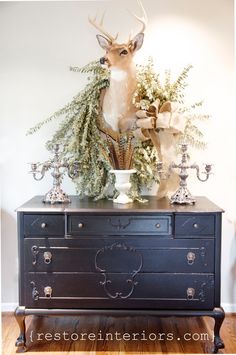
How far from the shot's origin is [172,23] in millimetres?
2762

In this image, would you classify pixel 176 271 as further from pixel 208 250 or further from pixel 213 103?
pixel 213 103

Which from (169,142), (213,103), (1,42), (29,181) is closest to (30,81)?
(1,42)

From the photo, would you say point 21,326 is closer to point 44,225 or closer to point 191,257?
point 44,225

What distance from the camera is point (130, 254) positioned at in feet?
7.60

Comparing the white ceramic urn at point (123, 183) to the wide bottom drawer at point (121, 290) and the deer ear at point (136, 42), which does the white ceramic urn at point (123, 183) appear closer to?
the wide bottom drawer at point (121, 290)

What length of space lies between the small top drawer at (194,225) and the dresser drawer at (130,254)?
0.16 ft

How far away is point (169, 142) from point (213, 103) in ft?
1.58

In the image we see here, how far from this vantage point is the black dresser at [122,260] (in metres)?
2.30

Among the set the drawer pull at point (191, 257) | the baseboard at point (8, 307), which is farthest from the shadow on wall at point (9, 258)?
the drawer pull at point (191, 257)

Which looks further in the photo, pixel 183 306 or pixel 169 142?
pixel 169 142

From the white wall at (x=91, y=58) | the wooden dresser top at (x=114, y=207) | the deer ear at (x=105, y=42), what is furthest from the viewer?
the white wall at (x=91, y=58)

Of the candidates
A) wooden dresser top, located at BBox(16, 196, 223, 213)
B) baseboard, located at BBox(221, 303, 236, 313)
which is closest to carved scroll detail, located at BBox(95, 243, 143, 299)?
wooden dresser top, located at BBox(16, 196, 223, 213)

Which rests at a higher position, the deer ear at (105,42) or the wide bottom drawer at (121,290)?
the deer ear at (105,42)

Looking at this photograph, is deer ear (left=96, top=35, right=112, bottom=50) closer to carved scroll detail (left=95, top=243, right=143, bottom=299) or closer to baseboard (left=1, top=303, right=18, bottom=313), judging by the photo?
carved scroll detail (left=95, top=243, right=143, bottom=299)
